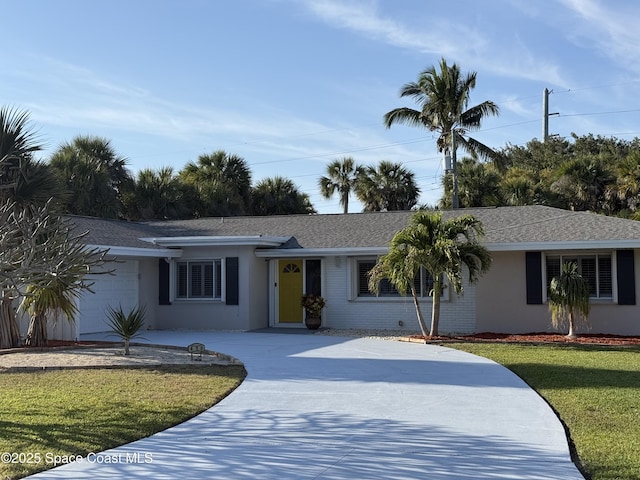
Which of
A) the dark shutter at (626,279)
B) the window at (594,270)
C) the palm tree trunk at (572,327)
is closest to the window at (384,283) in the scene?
the window at (594,270)

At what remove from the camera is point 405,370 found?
1177 centimetres

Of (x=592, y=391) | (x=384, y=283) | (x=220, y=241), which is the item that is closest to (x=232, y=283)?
(x=220, y=241)

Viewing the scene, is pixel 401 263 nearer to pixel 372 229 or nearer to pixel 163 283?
pixel 372 229

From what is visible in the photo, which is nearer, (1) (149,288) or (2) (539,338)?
(2) (539,338)

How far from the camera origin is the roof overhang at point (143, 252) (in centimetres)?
1731

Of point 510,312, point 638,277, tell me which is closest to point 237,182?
point 510,312

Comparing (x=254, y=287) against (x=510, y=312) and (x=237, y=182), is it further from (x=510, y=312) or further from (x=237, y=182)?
(x=237, y=182)

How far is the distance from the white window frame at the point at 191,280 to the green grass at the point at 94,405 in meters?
7.58

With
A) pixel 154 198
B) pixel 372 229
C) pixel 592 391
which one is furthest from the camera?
pixel 154 198

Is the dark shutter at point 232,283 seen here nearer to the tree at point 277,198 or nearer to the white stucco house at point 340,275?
the white stucco house at point 340,275

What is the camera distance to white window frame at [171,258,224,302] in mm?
19530

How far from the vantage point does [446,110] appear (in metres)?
31.3

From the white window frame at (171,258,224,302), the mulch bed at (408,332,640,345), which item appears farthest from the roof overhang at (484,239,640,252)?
the white window frame at (171,258,224,302)

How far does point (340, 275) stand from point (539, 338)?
5.78 m
